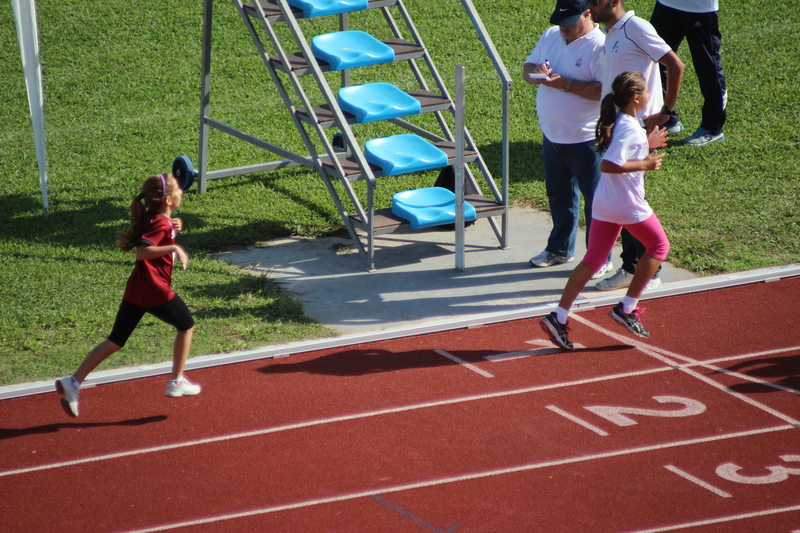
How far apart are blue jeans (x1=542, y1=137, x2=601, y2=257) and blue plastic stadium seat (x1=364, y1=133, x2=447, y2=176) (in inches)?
36.6

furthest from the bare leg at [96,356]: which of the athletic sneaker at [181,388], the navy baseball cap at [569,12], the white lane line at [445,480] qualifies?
the navy baseball cap at [569,12]

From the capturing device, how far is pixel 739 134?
1051 centimetres

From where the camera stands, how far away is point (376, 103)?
7926 mm

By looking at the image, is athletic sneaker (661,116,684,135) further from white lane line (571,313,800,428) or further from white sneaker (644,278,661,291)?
white lane line (571,313,800,428)

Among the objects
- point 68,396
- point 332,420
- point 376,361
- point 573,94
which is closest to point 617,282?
point 573,94

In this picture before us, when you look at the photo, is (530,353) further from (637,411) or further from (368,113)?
(368,113)

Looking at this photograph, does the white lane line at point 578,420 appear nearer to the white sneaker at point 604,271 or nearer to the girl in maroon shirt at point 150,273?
the white sneaker at point 604,271

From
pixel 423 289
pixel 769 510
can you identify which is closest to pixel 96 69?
pixel 423 289

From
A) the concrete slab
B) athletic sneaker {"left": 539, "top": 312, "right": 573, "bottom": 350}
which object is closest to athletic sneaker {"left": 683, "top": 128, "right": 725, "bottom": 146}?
the concrete slab

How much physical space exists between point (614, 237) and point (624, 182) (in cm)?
40

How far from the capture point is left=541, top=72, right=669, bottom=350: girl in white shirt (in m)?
5.91

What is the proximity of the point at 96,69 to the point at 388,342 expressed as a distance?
28.9 ft

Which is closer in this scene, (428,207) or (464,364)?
(464,364)

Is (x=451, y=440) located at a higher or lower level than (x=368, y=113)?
lower
